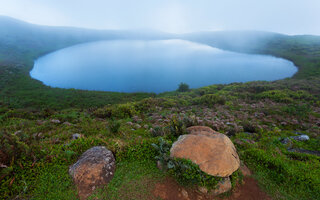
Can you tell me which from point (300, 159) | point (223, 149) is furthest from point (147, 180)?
point (300, 159)

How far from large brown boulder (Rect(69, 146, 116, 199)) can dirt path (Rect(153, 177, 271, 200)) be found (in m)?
1.59

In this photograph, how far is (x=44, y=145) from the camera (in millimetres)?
5625

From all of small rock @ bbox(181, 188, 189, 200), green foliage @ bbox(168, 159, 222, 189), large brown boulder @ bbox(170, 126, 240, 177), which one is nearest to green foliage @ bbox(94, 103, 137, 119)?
large brown boulder @ bbox(170, 126, 240, 177)

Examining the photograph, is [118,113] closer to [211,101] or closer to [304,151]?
[211,101]

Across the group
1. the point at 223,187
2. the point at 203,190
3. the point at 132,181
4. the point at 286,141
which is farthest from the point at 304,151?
the point at 132,181

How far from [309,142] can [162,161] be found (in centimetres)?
804

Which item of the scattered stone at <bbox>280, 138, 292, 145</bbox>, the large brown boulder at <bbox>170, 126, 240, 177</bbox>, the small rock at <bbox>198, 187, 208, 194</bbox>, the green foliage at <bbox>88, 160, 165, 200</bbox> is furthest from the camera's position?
the scattered stone at <bbox>280, 138, 292, 145</bbox>

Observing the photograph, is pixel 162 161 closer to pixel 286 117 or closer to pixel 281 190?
pixel 281 190

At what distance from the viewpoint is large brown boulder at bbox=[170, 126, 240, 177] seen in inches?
176

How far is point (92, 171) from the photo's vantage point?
4.30 meters

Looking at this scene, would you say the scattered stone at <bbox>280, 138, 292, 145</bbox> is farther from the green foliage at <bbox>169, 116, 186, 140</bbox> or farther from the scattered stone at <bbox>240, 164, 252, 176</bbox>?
the green foliage at <bbox>169, 116, 186, 140</bbox>

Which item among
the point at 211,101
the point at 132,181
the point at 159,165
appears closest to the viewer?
the point at 132,181

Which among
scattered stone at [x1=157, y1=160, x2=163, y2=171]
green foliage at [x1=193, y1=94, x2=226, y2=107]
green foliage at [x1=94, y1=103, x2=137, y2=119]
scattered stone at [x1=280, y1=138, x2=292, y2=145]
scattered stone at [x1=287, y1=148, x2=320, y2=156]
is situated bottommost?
green foliage at [x1=193, y1=94, x2=226, y2=107]

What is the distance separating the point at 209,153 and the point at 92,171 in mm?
3667
